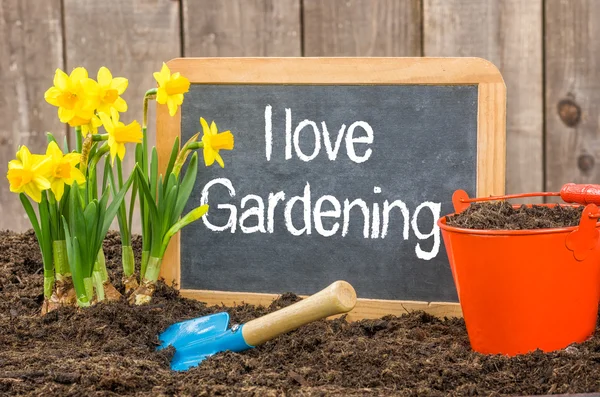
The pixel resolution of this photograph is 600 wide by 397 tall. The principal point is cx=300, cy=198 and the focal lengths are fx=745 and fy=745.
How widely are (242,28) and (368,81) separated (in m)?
0.60

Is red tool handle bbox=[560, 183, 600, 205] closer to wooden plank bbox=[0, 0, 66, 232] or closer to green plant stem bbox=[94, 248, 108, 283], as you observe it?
green plant stem bbox=[94, 248, 108, 283]

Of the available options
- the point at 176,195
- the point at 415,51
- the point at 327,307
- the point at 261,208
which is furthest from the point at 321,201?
the point at 415,51

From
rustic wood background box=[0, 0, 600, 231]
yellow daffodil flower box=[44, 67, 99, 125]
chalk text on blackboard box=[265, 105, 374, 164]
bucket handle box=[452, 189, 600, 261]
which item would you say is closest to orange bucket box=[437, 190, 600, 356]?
bucket handle box=[452, 189, 600, 261]

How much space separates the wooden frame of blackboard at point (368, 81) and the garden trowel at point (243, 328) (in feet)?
0.81

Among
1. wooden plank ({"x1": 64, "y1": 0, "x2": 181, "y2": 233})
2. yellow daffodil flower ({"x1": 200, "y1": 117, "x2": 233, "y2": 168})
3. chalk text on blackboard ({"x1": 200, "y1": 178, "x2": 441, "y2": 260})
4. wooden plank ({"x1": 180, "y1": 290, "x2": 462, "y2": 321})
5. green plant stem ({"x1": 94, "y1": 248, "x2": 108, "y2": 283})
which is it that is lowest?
wooden plank ({"x1": 180, "y1": 290, "x2": 462, "y2": 321})

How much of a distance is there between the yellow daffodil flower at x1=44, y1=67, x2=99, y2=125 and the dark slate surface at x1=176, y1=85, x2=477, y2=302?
0.90ft

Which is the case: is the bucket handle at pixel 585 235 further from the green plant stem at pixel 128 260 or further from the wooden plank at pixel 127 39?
the wooden plank at pixel 127 39

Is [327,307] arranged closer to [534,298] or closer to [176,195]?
[534,298]

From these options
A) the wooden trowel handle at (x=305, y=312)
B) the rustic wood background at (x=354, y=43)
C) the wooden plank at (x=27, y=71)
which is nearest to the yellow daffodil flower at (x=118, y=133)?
the wooden trowel handle at (x=305, y=312)

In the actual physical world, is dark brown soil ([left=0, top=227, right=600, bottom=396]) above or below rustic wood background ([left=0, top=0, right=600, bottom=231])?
below

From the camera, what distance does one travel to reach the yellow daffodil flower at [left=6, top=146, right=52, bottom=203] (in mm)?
1271

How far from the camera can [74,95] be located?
4.46 feet

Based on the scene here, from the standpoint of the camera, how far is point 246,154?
62.0 inches

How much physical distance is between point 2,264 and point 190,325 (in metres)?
0.65
